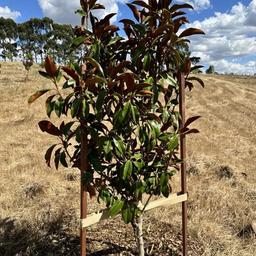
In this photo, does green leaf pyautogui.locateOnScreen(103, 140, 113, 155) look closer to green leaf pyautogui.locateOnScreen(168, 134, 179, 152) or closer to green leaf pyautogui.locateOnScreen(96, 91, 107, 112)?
green leaf pyautogui.locateOnScreen(96, 91, 107, 112)

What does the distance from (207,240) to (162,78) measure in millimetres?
1941

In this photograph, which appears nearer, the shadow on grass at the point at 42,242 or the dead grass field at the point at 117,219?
the shadow on grass at the point at 42,242

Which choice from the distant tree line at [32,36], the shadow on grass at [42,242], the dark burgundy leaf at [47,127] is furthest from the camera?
the distant tree line at [32,36]

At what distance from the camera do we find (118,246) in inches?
154

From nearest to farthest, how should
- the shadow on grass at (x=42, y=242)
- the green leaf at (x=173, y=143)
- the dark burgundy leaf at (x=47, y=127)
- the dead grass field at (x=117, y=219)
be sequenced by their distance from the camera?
the dark burgundy leaf at (x=47, y=127), the green leaf at (x=173, y=143), the shadow on grass at (x=42, y=242), the dead grass field at (x=117, y=219)

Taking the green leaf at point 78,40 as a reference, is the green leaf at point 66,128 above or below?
below

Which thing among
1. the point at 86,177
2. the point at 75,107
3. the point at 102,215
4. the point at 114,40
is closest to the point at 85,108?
the point at 75,107

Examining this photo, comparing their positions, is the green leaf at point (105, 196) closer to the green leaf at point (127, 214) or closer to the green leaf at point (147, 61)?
the green leaf at point (127, 214)

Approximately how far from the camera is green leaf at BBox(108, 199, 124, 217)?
2895 millimetres

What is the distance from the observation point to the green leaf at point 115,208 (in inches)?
114

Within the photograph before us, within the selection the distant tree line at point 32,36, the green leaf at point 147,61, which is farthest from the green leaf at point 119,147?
the distant tree line at point 32,36

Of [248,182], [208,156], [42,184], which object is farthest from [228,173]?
[42,184]

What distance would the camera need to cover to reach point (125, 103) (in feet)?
8.69

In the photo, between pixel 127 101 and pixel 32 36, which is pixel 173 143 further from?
pixel 32 36
